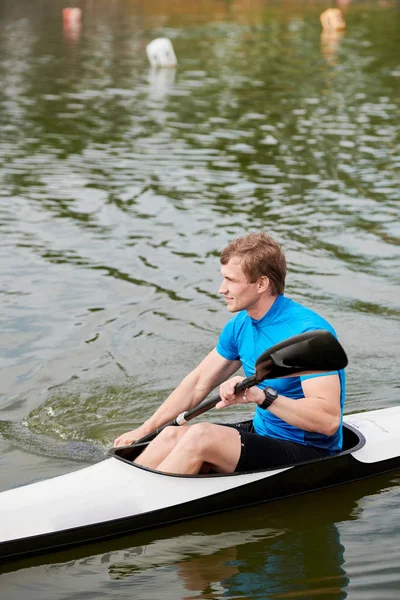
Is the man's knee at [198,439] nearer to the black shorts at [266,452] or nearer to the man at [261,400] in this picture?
the man at [261,400]

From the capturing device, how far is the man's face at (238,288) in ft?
17.0

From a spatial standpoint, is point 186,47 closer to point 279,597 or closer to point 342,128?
point 342,128

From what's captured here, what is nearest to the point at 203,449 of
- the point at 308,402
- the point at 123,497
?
the point at 123,497

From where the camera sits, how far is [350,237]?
1192 cm

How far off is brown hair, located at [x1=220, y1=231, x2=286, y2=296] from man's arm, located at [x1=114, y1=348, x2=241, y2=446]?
0.66 meters

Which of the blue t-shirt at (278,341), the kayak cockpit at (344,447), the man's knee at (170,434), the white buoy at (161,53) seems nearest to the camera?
the blue t-shirt at (278,341)

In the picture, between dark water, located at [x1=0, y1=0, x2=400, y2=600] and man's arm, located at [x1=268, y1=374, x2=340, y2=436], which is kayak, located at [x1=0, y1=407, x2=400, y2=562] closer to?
dark water, located at [x1=0, y1=0, x2=400, y2=600]

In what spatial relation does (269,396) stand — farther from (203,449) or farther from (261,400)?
(203,449)

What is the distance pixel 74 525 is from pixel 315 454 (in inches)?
52.3

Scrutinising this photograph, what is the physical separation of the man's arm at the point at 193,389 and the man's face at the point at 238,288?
52cm

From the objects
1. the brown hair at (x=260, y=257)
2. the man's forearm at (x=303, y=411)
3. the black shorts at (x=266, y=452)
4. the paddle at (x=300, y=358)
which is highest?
the brown hair at (x=260, y=257)

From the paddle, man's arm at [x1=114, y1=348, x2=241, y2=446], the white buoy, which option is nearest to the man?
the paddle

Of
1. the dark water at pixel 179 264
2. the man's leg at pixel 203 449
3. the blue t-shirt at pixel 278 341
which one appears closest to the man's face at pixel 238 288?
the blue t-shirt at pixel 278 341

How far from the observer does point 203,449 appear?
516 centimetres
